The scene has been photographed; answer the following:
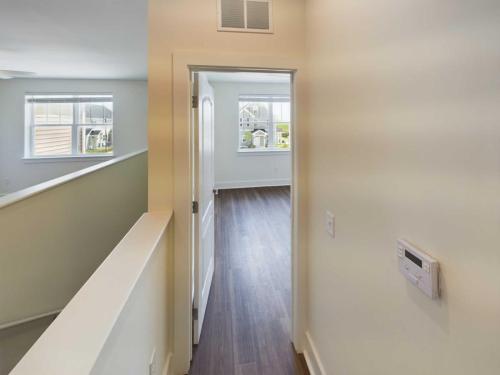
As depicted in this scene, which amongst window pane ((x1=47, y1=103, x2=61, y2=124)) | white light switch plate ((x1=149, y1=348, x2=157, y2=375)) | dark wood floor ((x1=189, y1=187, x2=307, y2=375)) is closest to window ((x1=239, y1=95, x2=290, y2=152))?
dark wood floor ((x1=189, y1=187, x2=307, y2=375))

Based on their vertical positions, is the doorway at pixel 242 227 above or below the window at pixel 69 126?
below

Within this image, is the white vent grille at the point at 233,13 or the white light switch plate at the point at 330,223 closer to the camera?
the white light switch plate at the point at 330,223

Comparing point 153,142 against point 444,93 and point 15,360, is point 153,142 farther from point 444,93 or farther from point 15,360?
point 15,360

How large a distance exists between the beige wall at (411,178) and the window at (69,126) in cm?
613

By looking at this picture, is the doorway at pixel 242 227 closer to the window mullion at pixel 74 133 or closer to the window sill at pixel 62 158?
the window sill at pixel 62 158

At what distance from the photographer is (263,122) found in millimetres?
7078

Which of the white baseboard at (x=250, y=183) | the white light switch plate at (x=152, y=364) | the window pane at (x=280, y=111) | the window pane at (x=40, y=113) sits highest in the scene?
the window pane at (x=280, y=111)

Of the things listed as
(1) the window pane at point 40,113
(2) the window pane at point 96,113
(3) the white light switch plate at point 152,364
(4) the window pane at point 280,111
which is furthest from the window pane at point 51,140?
(3) the white light switch plate at point 152,364

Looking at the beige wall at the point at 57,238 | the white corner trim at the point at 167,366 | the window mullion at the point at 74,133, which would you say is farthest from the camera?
the window mullion at the point at 74,133

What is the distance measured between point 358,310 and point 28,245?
7.58 feet

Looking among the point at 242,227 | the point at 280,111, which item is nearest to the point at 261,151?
the point at 280,111

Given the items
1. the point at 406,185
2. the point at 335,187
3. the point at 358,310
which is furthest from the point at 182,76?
the point at 358,310

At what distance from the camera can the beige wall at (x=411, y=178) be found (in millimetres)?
571

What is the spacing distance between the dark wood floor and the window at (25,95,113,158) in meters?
3.84
